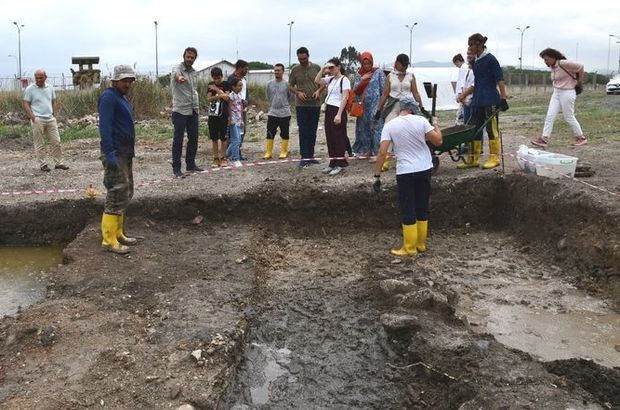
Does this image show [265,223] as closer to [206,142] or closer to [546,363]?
[546,363]

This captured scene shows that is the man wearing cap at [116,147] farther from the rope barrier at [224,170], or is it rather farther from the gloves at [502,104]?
the gloves at [502,104]

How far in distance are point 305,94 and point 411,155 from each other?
3289 millimetres

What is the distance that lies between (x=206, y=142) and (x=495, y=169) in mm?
8289

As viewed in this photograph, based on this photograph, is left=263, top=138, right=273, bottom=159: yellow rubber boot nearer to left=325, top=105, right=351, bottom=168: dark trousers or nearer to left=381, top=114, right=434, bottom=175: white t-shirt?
left=325, top=105, right=351, bottom=168: dark trousers

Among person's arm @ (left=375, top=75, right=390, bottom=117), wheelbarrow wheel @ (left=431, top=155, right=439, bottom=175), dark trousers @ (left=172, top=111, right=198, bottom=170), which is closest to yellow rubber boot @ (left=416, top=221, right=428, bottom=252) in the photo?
wheelbarrow wheel @ (left=431, top=155, right=439, bottom=175)

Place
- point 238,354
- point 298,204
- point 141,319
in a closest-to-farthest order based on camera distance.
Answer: point 238,354 → point 141,319 → point 298,204

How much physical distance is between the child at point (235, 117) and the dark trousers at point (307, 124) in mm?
1135

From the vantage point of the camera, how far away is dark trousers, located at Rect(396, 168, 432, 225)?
6367 millimetres

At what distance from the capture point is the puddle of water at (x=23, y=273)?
591 cm

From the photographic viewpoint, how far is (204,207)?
7.88 metres

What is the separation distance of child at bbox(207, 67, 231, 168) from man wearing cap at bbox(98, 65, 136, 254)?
3.16 metres

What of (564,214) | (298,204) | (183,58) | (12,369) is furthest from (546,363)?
(183,58)

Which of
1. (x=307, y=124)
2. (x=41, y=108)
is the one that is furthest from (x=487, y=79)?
(x=41, y=108)

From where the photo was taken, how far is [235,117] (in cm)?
973
